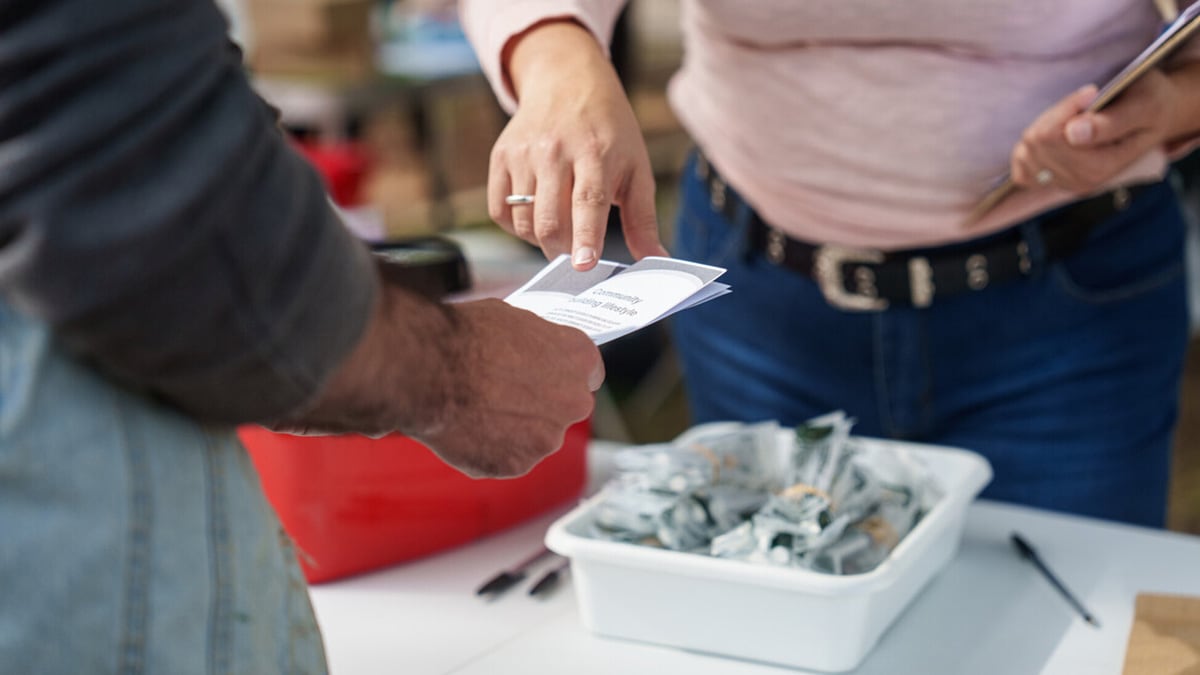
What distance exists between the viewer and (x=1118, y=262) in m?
1.16

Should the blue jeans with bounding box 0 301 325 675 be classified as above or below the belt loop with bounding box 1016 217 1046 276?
above

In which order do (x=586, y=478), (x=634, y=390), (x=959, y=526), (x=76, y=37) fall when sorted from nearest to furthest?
(x=76, y=37) → (x=959, y=526) → (x=586, y=478) → (x=634, y=390)

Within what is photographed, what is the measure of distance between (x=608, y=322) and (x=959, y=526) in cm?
43

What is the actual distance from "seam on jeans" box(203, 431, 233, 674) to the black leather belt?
748mm

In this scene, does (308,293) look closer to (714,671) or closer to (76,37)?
(76,37)

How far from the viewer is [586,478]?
1220 mm

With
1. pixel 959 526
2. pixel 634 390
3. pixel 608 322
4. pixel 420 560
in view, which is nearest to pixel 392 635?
pixel 420 560

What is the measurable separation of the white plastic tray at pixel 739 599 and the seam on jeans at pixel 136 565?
1.27 ft

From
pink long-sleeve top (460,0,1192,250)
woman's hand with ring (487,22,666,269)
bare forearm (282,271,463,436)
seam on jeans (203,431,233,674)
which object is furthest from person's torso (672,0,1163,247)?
seam on jeans (203,431,233,674)

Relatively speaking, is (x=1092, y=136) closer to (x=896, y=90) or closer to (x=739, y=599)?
(x=896, y=90)

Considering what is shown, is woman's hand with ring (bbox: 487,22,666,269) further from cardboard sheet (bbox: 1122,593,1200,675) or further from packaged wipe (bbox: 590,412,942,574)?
cardboard sheet (bbox: 1122,593,1200,675)

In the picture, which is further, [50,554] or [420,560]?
[420,560]

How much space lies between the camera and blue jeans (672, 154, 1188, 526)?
1.16m

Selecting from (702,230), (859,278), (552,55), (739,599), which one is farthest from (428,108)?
(739,599)
